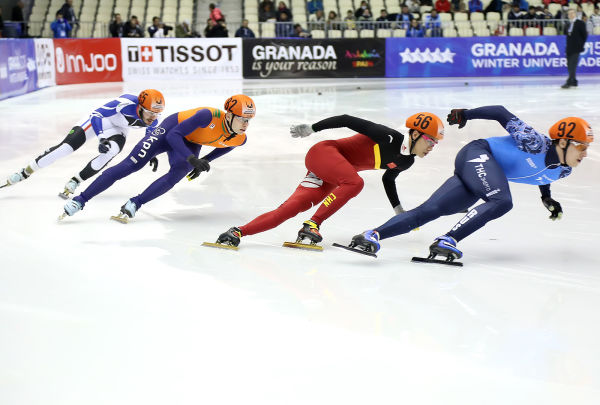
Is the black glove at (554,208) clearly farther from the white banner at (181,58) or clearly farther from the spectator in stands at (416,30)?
the spectator in stands at (416,30)

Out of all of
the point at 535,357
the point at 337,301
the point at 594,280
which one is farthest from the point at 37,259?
the point at 594,280

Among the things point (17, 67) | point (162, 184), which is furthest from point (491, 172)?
point (17, 67)

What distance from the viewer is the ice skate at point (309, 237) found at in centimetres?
457

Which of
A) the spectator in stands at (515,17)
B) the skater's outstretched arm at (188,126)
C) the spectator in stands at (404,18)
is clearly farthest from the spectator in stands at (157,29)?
the skater's outstretched arm at (188,126)

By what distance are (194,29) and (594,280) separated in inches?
732

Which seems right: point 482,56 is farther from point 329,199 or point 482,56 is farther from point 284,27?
point 329,199

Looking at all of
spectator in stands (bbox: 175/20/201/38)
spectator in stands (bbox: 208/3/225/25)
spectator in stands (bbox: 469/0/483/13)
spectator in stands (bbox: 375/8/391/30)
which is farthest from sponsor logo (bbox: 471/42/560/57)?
spectator in stands (bbox: 175/20/201/38)

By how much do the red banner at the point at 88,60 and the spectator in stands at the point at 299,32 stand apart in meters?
4.82

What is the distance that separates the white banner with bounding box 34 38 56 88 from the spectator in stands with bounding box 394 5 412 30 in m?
9.31

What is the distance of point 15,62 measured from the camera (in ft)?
49.5

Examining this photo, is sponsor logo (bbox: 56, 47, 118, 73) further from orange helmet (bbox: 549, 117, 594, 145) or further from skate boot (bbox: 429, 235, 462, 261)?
orange helmet (bbox: 549, 117, 594, 145)

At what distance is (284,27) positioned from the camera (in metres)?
20.5

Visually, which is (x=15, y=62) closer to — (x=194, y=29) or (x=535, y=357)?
(x=194, y=29)

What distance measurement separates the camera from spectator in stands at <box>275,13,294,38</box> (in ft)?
67.3
